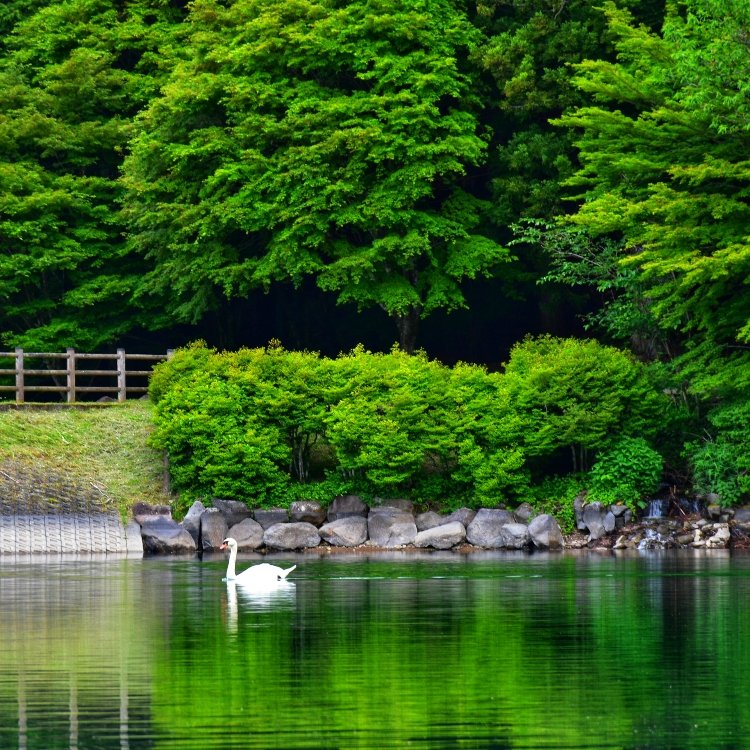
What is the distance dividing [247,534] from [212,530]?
0.77 meters

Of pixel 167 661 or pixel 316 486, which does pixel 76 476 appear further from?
pixel 167 661

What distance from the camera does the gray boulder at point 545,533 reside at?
38.8 meters

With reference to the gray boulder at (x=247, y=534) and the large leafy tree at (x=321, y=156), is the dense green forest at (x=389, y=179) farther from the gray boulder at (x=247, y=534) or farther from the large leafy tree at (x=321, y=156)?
the gray boulder at (x=247, y=534)

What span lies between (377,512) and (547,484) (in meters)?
4.12

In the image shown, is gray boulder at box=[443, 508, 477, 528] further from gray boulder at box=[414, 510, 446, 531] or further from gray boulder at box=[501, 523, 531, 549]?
gray boulder at box=[501, 523, 531, 549]

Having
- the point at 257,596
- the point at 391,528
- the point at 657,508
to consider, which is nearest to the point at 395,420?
the point at 391,528

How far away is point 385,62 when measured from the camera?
45094mm

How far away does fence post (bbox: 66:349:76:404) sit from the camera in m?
44.7

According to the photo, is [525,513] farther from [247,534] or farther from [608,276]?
[608,276]

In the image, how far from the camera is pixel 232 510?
40031 millimetres

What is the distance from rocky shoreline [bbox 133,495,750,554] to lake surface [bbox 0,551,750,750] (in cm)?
939

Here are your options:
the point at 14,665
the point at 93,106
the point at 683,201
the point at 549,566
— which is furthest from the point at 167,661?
the point at 93,106

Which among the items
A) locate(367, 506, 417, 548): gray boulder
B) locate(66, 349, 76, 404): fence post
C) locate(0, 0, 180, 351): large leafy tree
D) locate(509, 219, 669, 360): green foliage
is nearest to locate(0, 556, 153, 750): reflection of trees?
locate(367, 506, 417, 548): gray boulder

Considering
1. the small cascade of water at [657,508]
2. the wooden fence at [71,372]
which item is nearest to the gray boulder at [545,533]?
the small cascade of water at [657,508]
